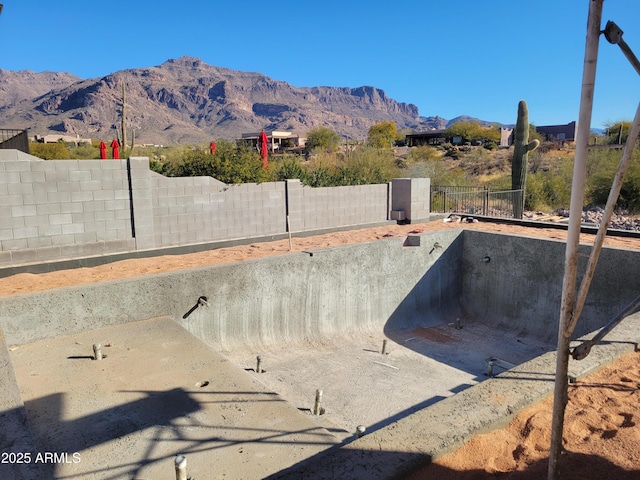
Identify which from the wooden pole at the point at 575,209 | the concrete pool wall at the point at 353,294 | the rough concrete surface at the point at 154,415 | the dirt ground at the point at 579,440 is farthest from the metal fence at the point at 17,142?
the wooden pole at the point at 575,209

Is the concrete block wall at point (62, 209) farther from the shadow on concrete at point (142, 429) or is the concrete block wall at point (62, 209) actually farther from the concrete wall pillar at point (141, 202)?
the shadow on concrete at point (142, 429)

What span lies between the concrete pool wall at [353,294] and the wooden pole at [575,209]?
6620mm

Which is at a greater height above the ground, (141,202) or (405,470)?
(141,202)

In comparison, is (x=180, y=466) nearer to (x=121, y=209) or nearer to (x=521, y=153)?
(x=121, y=209)

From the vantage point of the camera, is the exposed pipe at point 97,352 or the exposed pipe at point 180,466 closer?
the exposed pipe at point 180,466

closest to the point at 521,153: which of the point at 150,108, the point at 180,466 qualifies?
the point at 180,466

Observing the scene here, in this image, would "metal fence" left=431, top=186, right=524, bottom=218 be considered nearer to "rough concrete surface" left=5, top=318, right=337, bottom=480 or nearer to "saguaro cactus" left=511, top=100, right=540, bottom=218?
"saguaro cactus" left=511, top=100, right=540, bottom=218

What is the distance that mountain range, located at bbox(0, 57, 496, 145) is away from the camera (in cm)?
11300

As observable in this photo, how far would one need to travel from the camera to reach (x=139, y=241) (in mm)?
11453

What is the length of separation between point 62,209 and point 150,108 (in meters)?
139

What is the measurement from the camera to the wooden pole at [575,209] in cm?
258

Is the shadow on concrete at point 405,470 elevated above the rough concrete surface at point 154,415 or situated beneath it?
elevated above

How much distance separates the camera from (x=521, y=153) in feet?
69.9

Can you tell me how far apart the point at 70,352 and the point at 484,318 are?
9967 millimetres
